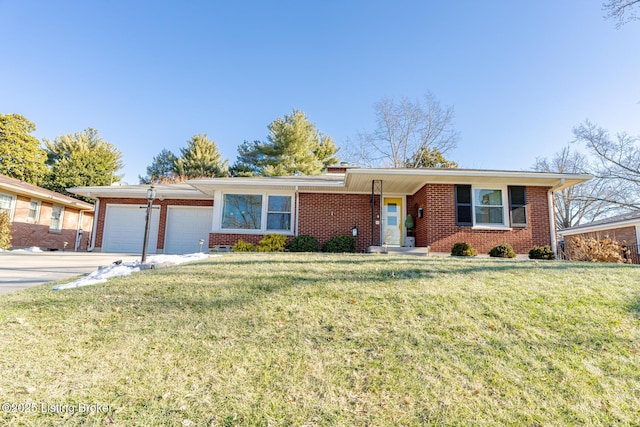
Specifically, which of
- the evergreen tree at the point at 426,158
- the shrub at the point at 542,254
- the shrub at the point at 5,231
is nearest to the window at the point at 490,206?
the shrub at the point at 542,254

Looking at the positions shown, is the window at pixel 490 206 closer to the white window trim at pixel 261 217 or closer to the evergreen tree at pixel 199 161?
the white window trim at pixel 261 217

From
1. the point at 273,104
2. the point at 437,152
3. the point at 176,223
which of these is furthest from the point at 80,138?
the point at 437,152

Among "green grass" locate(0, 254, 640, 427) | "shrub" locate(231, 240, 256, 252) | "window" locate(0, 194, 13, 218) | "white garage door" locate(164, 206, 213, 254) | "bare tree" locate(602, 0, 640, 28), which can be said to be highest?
"bare tree" locate(602, 0, 640, 28)

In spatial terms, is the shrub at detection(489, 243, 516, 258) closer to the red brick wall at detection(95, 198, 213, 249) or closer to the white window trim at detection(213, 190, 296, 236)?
the white window trim at detection(213, 190, 296, 236)

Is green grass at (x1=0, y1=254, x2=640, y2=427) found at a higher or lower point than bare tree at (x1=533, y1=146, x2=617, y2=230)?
lower

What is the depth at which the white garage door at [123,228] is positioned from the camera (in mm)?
12867

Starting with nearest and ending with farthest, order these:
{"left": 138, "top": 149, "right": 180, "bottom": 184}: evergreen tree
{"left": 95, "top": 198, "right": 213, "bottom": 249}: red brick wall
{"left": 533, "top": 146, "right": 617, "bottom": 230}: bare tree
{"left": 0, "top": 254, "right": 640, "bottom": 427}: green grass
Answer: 1. {"left": 0, "top": 254, "right": 640, "bottom": 427}: green grass
2. {"left": 95, "top": 198, "right": 213, "bottom": 249}: red brick wall
3. {"left": 533, "top": 146, "right": 617, "bottom": 230}: bare tree
4. {"left": 138, "top": 149, "right": 180, "bottom": 184}: evergreen tree

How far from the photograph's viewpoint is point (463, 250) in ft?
29.2

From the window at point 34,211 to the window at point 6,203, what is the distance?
931 millimetres

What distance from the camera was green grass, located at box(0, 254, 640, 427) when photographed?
2.01 m

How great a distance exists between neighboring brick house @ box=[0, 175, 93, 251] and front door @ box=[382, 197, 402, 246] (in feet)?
43.5

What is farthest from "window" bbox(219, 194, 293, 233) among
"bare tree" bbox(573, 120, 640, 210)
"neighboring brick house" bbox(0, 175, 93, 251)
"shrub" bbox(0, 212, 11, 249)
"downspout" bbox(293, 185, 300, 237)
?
"bare tree" bbox(573, 120, 640, 210)

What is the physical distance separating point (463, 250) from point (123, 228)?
13105 millimetres

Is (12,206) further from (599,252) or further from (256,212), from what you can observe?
(599,252)
